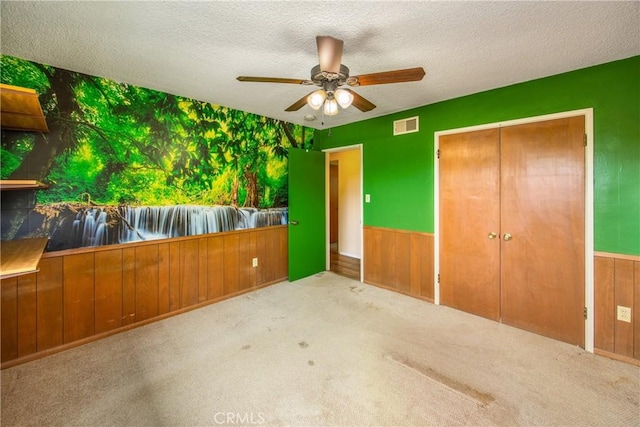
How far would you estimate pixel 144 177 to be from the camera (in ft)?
8.63

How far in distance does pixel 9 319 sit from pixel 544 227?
4.54 metres

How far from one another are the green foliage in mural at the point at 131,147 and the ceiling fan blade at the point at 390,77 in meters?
2.04

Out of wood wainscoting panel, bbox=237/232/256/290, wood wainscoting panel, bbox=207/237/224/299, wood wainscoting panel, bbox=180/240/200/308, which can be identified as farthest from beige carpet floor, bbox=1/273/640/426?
wood wainscoting panel, bbox=237/232/256/290

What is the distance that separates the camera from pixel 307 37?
1.78 m

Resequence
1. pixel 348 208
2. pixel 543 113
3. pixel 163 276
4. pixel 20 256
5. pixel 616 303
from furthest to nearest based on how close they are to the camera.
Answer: pixel 348 208
pixel 163 276
pixel 543 113
pixel 616 303
pixel 20 256

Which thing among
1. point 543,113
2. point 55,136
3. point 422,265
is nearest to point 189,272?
point 55,136

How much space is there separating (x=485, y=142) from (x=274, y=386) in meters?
2.96

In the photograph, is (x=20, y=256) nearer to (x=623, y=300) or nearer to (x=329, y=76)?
(x=329, y=76)

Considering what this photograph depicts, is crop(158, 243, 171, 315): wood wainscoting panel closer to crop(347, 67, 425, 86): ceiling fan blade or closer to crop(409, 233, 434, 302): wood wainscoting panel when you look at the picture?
crop(347, 67, 425, 86): ceiling fan blade

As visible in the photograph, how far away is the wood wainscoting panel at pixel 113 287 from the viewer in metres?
2.05

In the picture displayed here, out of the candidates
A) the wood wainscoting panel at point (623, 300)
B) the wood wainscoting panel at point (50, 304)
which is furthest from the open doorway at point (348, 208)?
the wood wainscoting panel at point (50, 304)

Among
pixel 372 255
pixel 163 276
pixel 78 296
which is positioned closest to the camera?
pixel 78 296

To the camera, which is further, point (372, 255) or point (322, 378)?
point (372, 255)

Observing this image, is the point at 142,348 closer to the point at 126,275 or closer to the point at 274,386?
the point at 126,275
